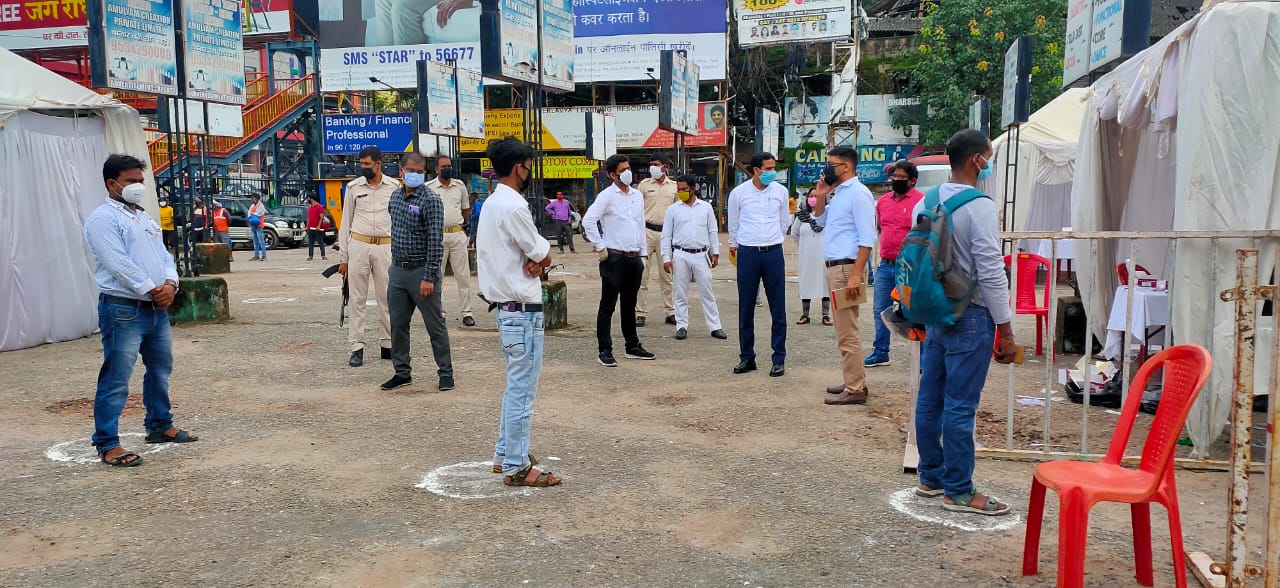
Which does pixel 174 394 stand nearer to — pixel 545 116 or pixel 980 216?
pixel 980 216

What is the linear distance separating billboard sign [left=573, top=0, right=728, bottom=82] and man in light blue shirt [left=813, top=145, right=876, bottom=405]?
24.6 metres

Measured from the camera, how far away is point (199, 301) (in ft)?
34.0

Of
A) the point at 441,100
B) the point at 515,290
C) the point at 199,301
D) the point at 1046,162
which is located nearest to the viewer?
the point at 515,290

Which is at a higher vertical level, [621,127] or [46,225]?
[621,127]

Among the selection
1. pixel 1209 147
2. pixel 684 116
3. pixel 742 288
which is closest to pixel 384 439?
pixel 742 288

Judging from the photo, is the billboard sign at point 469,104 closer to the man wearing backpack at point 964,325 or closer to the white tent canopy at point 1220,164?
the white tent canopy at point 1220,164

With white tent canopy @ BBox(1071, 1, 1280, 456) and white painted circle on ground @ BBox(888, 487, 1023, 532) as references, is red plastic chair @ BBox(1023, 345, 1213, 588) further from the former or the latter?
white tent canopy @ BBox(1071, 1, 1280, 456)

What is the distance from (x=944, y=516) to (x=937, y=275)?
118 cm

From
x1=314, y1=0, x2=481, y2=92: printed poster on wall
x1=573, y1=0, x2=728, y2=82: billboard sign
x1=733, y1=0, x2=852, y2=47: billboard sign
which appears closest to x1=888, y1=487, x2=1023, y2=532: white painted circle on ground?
x1=733, y1=0, x2=852, y2=47: billboard sign

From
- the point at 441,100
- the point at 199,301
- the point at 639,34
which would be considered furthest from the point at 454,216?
the point at 639,34

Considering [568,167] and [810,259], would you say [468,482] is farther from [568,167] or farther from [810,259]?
[568,167]

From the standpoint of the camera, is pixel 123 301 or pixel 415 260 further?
pixel 415 260

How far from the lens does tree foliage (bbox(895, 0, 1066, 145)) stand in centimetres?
2670

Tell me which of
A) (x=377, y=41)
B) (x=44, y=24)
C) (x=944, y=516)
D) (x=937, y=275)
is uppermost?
(x=44, y=24)
